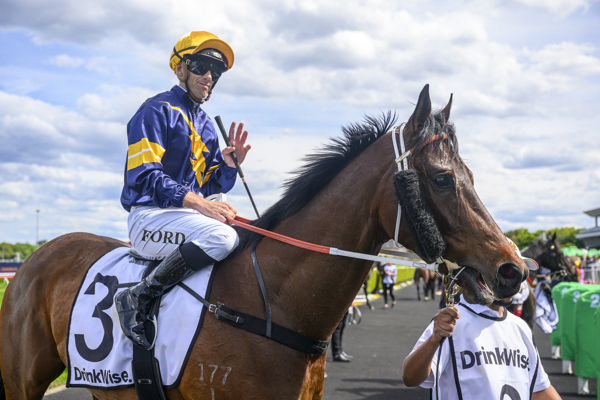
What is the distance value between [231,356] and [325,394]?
521cm

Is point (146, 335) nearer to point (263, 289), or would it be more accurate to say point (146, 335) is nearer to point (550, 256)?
point (263, 289)

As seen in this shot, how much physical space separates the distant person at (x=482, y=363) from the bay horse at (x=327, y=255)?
0.61m

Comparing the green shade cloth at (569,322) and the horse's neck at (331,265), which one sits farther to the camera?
the green shade cloth at (569,322)

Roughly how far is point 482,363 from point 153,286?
66.9 inches

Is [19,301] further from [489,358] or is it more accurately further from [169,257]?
[489,358]

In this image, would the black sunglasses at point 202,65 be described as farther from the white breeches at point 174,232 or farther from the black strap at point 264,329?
the black strap at point 264,329

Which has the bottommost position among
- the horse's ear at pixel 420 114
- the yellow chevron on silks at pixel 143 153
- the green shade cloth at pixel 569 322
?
the green shade cloth at pixel 569 322

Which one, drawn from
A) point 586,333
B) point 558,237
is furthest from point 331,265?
point 558,237

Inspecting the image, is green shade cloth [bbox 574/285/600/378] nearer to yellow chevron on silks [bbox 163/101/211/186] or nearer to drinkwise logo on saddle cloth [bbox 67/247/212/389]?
yellow chevron on silks [bbox 163/101/211/186]

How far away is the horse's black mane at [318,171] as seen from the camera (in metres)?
2.48

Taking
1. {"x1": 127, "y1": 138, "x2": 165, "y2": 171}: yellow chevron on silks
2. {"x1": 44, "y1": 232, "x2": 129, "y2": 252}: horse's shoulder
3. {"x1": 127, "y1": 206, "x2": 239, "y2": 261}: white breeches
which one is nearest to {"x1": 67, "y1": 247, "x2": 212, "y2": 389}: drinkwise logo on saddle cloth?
{"x1": 127, "y1": 206, "x2": 239, "y2": 261}: white breeches

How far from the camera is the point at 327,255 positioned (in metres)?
2.32

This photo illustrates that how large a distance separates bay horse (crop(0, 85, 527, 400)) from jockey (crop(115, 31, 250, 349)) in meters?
0.17

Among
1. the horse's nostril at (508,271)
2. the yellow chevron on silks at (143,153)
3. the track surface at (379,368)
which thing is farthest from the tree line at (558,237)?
the yellow chevron on silks at (143,153)
